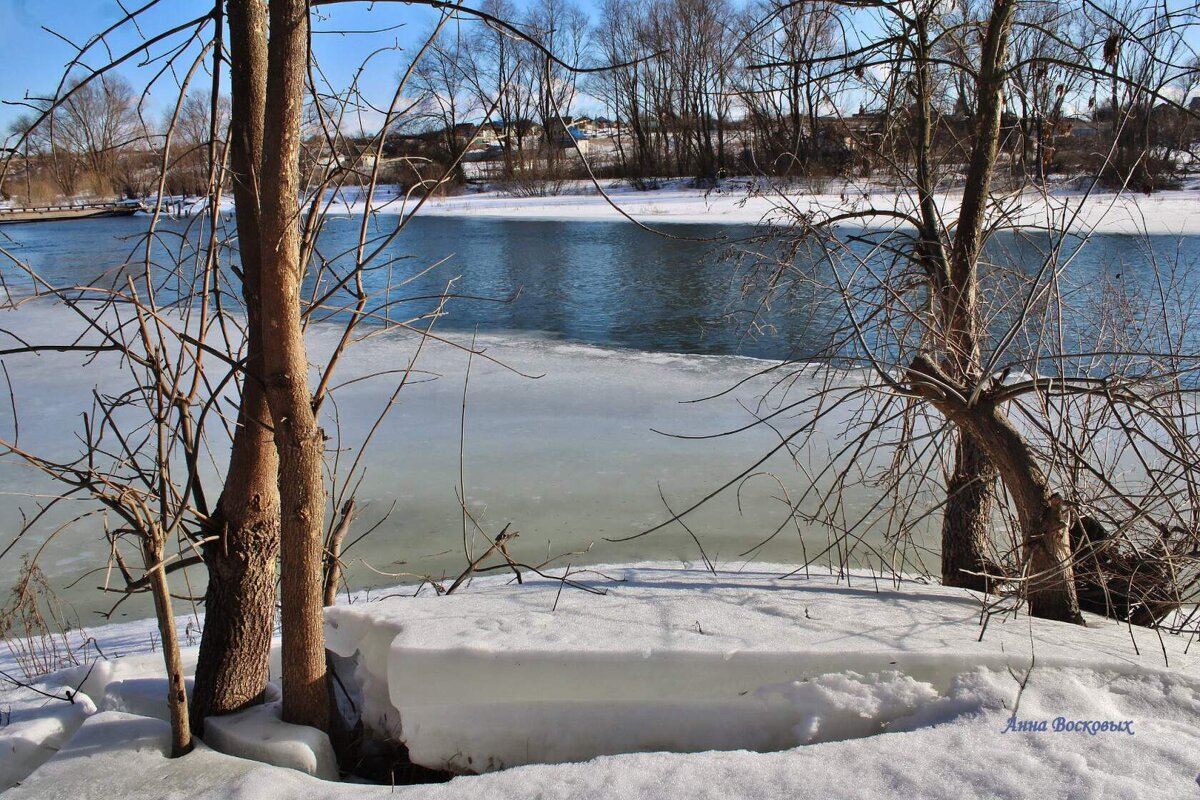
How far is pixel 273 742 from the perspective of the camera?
2.36 m

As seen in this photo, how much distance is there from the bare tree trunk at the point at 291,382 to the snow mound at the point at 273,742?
7 centimetres

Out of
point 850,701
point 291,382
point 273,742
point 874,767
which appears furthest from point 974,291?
point 273,742

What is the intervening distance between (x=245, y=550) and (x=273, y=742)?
54cm

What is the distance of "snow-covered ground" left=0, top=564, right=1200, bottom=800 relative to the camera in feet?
6.71

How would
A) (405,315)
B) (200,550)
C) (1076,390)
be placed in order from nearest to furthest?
1. (200,550)
2. (1076,390)
3. (405,315)

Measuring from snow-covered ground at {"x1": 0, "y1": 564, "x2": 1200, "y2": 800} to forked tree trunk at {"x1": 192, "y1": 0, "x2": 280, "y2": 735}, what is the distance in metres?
0.16

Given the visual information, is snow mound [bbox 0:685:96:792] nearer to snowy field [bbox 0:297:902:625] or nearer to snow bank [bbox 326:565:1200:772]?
snow bank [bbox 326:565:1200:772]

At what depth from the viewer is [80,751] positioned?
2.28 meters

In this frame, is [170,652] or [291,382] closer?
[170,652]

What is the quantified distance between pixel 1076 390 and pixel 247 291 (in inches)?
103

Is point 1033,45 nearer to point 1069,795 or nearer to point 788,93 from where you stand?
point 788,93

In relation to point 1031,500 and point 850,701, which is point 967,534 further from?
point 850,701

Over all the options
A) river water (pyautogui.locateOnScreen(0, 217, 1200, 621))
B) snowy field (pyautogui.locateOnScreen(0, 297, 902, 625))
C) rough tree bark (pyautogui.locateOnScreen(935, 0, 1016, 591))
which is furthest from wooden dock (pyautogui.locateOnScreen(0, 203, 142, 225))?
rough tree bark (pyautogui.locateOnScreen(935, 0, 1016, 591))

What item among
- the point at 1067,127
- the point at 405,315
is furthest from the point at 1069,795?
the point at 405,315
